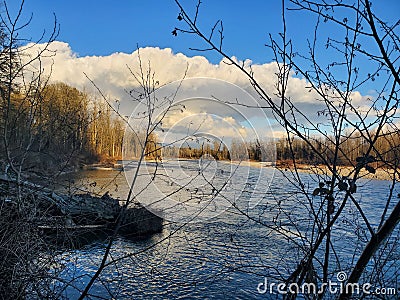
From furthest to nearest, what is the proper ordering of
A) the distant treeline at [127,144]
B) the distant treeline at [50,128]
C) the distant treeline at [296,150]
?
1. the distant treeline at [50,128]
2. the distant treeline at [127,144]
3. the distant treeline at [296,150]

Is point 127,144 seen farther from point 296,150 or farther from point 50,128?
point 296,150

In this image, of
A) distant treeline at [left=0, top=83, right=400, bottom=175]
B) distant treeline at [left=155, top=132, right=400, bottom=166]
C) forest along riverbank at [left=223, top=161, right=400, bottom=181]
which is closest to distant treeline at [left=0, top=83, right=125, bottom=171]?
distant treeline at [left=0, top=83, right=400, bottom=175]

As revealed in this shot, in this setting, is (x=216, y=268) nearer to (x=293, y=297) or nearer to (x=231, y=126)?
(x=231, y=126)

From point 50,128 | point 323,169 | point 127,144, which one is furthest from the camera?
point 50,128

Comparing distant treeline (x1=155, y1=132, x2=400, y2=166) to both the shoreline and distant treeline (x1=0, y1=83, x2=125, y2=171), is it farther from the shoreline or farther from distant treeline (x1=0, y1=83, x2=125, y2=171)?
distant treeline (x1=0, y1=83, x2=125, y2=171)

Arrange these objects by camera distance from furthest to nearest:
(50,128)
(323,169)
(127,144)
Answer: (50,128) → (127,144) → (323,169)

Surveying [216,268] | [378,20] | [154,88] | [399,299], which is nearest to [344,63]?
[378,20]

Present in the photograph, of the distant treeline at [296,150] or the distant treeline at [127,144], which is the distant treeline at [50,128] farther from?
the distant treeline at [296,150]

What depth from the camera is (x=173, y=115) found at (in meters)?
2.45

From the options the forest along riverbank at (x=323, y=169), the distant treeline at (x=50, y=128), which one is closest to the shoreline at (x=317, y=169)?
the forest along riverbank at (x=323, y=169)

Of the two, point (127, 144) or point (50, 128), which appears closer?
point (127, 144)

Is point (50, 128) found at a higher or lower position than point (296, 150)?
higher

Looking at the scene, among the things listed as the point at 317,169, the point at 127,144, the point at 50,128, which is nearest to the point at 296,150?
the point at 317,169

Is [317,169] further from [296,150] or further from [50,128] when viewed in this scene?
[50,128]
